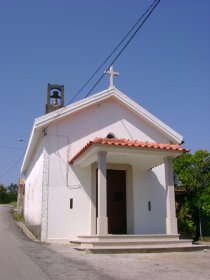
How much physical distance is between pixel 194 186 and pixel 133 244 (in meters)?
7.14

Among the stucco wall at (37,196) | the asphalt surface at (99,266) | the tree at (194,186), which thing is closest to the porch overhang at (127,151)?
the stucco wall at (37,196)

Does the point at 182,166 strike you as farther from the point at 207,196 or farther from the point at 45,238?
the point at 45,238

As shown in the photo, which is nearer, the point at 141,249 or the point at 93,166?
the point at 141,249

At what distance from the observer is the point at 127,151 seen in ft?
39.2

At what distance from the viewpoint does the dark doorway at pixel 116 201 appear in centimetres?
1402

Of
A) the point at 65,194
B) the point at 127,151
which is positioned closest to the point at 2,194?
the point at 65,194

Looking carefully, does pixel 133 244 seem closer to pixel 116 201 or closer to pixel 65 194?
pixel 65 194

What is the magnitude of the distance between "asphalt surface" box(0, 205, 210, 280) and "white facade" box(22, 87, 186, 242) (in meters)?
3.09

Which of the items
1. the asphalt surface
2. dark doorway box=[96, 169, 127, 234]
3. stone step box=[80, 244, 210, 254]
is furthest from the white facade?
the asphalt surface

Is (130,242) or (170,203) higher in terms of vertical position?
(170,203)

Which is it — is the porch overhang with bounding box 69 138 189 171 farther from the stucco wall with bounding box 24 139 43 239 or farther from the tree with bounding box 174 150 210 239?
the tree with bounding box 174 150 210 239

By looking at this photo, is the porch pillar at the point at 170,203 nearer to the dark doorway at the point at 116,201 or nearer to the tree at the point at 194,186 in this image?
the dark doorway at the point at 116,201

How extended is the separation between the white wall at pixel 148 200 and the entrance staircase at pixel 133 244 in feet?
9.34

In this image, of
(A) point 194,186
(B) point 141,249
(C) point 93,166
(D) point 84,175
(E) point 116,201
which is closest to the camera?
(B) point 141,249
